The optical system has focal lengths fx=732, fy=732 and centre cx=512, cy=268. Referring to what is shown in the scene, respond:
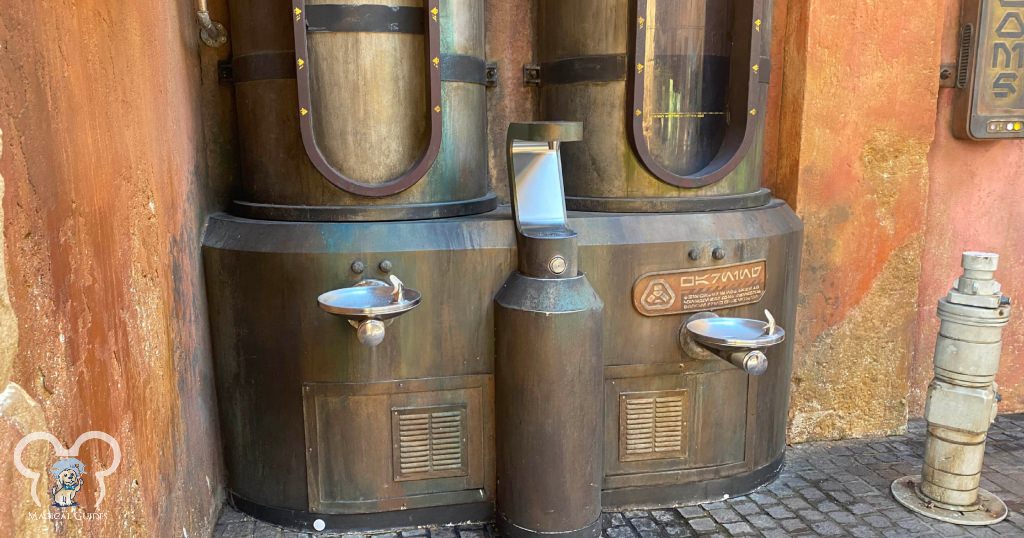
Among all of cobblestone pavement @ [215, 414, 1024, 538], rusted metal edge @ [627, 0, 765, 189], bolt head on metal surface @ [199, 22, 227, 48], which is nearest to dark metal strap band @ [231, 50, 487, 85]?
bolt head on metal surface @ [199, 22, 227, 48]

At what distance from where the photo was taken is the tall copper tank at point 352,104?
312 centimetres

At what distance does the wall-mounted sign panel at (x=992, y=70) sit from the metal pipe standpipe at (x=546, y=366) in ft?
8.44

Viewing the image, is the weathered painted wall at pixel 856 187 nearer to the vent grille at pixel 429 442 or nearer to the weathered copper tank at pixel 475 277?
the weathered copper tank at pixel 475 277

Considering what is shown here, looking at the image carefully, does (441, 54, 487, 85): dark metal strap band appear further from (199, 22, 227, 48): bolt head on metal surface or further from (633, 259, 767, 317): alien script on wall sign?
(633, 259, 767, 317): alien script on wall sign

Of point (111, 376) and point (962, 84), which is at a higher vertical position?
point (962, 84)

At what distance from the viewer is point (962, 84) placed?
419 centimetres

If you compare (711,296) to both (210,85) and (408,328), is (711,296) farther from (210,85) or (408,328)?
(210,85)

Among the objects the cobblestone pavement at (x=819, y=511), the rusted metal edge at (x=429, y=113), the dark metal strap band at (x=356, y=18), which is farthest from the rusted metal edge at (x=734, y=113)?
the cobblestone pavement at (x=819, y=511)

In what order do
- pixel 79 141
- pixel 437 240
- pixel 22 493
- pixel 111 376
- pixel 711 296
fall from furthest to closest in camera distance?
pixel 711 296
pixel 437 240
pixel 111 376
pixel 79 141
pixel 22 493

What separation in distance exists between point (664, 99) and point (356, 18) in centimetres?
148

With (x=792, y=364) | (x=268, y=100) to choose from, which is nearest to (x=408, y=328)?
(x=268, y=100)

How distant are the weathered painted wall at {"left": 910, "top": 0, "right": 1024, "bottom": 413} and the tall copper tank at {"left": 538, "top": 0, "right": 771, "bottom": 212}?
144 centimetres

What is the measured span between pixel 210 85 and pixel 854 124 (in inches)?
132

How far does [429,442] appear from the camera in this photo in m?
3.27
